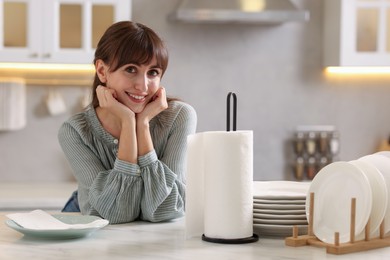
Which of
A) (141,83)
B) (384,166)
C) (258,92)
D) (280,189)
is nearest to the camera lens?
(384,166)

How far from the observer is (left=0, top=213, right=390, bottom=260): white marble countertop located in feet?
5.76

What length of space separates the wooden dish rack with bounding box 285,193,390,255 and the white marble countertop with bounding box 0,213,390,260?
0.04 feet

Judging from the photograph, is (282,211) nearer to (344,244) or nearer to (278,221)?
(278,221)

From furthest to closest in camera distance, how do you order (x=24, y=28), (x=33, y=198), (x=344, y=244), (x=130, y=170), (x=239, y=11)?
(x=239, y=11), (x=24, y=28), (x=33, y=198), (x=130, y=170), (x=344, y=244)

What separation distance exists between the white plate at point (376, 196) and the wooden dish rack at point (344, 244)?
0.07ft

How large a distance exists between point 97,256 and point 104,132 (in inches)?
36.9

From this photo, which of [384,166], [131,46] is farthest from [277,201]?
[131,46]

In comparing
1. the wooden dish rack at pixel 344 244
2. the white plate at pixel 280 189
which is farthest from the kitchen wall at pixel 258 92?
the wooden dish rack at pixel 344 244

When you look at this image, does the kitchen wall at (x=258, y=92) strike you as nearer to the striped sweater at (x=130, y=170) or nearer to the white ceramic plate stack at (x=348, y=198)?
the striped sweater at (x=130, y=170)

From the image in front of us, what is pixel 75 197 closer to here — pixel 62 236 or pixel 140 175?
pixel 140 175

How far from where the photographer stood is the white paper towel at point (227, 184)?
1863 mm

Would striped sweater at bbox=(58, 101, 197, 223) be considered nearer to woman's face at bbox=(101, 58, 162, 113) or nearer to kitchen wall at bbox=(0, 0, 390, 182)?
woman's face at bbox=(101, 58, 162, 113)

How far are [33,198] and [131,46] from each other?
160cm

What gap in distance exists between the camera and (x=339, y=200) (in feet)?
6.24
